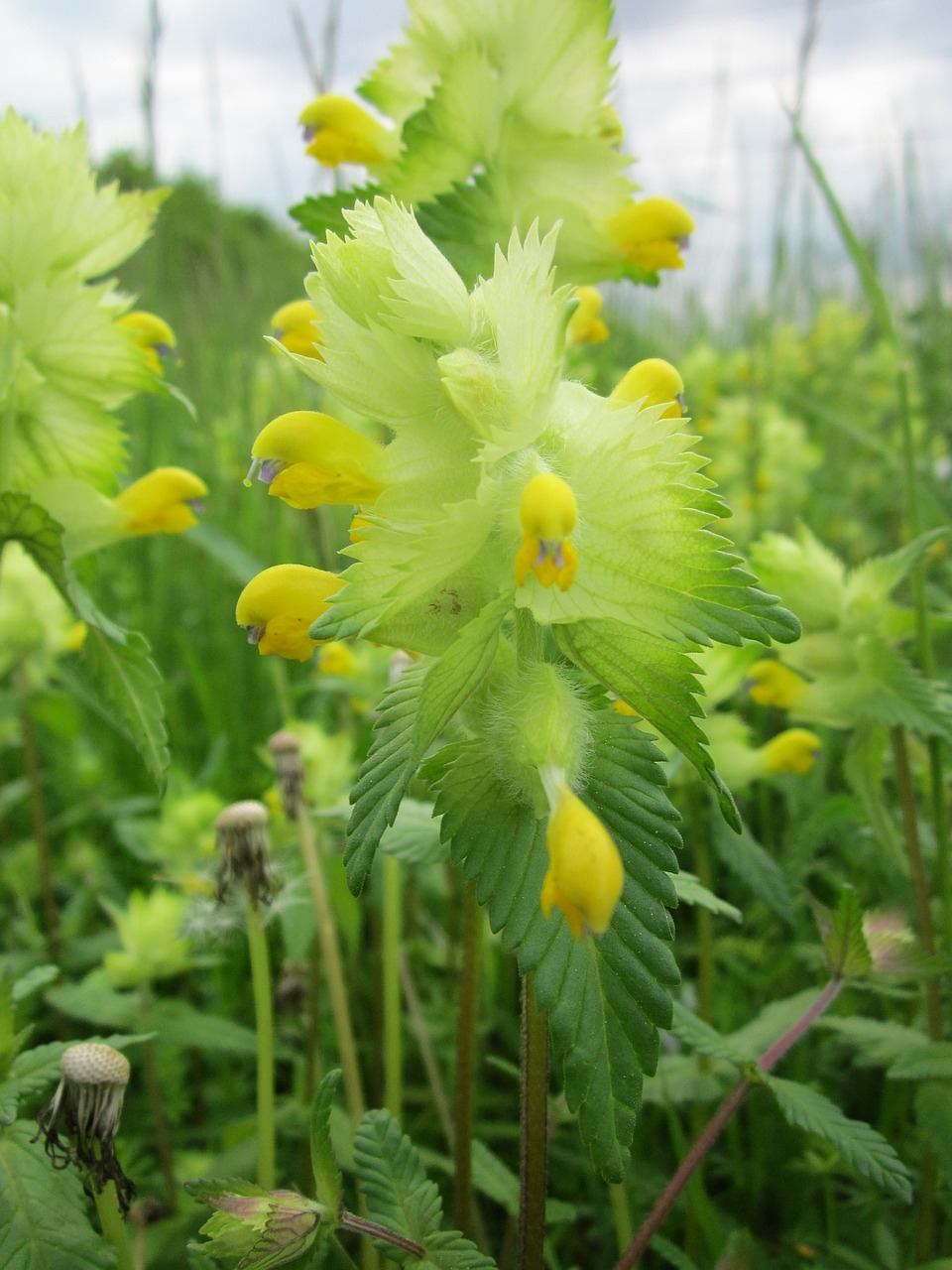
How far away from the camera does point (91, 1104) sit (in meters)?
0.60

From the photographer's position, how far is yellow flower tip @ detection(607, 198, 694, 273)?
31.1 inches

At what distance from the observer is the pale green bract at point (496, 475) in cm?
47

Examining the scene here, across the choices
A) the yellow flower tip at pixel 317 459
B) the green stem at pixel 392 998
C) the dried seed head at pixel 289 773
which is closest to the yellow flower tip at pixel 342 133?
the yellow flower tip at pixel 317 459

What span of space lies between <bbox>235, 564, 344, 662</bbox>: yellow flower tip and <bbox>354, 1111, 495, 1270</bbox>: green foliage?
305 mm

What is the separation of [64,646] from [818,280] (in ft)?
13.4

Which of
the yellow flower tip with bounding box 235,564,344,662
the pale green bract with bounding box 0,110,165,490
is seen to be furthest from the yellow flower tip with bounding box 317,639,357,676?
the yellow flower tip with bounding box 235,564,344,662

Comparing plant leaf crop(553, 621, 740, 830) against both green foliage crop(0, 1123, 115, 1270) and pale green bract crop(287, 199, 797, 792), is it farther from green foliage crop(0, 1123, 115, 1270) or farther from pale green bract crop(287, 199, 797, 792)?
green foliage crop(0, 1123, 115, 1270)

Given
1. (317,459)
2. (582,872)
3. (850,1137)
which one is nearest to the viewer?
(582,872)

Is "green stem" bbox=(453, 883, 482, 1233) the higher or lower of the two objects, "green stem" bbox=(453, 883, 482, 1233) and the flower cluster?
the lower

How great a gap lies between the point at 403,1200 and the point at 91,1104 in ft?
0.67

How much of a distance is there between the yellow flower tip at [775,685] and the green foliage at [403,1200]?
0.57m

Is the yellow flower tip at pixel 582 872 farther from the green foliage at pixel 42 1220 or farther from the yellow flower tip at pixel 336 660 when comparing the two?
the yellow flower tip at pixel 336 660

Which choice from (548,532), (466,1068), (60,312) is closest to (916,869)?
(466,1068)

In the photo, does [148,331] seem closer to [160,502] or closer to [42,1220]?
[160,502]
